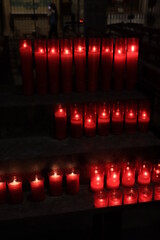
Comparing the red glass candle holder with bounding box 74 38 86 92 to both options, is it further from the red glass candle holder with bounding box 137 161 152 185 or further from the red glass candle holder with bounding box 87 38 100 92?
the red glass candle holder with bounding box 137 161 152 185

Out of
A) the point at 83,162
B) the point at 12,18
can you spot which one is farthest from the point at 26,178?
the point at 12,18

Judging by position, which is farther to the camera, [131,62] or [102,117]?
[131,62]

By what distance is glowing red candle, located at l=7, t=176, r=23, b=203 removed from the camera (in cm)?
177

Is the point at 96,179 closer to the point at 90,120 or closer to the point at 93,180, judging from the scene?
the point at 93,180

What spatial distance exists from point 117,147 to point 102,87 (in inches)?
21.4

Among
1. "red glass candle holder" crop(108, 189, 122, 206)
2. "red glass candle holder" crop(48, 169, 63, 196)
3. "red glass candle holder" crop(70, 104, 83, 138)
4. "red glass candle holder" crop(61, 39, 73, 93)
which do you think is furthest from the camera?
"red glass candle holder" crop(61, 39, 73, 93)

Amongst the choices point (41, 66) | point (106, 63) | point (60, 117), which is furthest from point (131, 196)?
point (41, 66)

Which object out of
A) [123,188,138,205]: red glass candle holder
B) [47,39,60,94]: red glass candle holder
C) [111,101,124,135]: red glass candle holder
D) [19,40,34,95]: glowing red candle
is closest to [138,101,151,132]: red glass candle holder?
[111,101,124,135]: red glass candle holder

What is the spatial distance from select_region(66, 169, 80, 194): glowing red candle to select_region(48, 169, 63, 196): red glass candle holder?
0.04m

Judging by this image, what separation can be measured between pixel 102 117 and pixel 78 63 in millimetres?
A: 430

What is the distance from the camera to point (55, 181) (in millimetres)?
1837

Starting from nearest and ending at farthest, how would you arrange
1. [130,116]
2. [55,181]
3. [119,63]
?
[55,181] → [130,116] → [119,63]

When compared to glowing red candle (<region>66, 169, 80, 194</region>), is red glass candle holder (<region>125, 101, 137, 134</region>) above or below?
above

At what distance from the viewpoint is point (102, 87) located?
225cm
